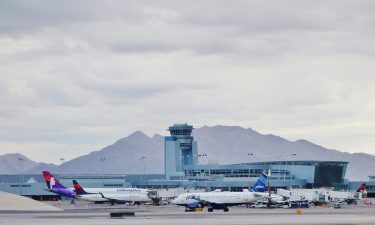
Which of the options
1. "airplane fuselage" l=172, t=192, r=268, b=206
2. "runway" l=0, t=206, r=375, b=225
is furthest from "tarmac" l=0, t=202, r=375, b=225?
"airplane fuselage" l=172, t=192, r=268, b=206

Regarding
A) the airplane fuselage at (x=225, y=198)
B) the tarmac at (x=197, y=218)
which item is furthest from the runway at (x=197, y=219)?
the airplane fuselage at (x=225, y=198)

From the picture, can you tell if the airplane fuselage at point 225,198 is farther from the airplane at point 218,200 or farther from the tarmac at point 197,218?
the tarmac at point 197,218

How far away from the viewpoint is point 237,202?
167m

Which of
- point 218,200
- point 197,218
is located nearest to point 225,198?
point 218,200

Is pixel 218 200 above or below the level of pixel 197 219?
above

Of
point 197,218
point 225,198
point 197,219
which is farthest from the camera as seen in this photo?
point 225,198

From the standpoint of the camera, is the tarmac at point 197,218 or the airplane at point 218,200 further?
the airplane at point 218,200

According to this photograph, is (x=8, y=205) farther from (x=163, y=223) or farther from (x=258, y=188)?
(x=163, y=223)

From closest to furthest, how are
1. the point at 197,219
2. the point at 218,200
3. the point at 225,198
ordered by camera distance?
the point at 197,219 → the point at 218,200 → the point at 225,198

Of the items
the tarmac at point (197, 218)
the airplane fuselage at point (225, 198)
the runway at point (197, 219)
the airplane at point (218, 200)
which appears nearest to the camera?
the tarmac at point (197, 218)

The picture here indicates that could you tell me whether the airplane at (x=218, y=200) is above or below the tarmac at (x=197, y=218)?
above

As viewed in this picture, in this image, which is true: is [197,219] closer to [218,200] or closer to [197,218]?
[197,218]

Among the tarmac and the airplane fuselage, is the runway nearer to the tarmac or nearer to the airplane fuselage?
the tarmac

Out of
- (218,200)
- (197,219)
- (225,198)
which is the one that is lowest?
(197,219)
